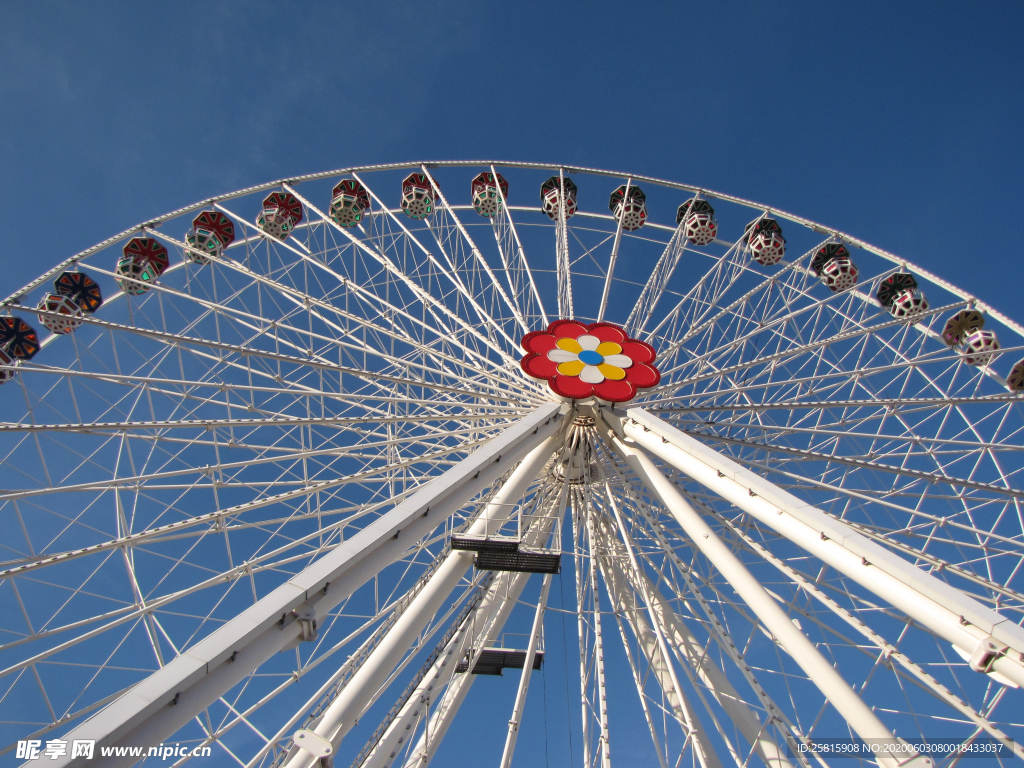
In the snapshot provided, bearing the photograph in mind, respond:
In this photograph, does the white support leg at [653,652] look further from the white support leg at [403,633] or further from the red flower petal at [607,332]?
the red flower petal at [607,332]

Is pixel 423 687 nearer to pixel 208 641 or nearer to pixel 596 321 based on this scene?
pixel 208 641

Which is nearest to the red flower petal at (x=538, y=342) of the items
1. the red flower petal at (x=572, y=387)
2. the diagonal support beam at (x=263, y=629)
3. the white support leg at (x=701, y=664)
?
the red flower petal at (x=572, y=387)

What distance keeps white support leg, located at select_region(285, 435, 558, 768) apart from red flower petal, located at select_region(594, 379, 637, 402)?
5.49 feet

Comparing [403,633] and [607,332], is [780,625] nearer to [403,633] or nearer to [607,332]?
[403,633]

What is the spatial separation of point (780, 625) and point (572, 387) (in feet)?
19.3

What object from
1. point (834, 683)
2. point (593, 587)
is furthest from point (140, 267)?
point (834, 683)

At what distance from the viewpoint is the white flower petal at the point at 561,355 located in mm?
14125

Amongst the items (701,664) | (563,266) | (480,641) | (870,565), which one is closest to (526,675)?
(480,641)

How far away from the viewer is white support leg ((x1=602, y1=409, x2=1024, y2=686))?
259 inches

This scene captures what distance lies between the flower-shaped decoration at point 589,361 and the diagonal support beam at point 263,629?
4.13m

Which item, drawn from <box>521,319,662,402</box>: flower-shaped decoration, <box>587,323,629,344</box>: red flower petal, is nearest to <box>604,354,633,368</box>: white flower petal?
<box>521,319,662,402</box>: flower-shaped decoration

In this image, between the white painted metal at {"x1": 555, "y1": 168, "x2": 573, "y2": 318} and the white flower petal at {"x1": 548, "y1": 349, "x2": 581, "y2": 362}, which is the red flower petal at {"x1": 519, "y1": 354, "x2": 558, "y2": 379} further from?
the white painted metal at {"x1": 555, "y1": 168, "x2": 573, "y2": 318}

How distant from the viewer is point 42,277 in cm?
1410

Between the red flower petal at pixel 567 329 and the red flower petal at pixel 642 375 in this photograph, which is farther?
the red flower petal at pixel 567 329
